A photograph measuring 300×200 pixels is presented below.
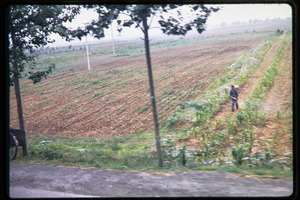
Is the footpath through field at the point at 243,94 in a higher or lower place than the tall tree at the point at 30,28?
lower

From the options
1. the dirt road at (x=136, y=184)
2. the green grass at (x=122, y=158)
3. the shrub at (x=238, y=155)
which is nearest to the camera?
the dirt road at (x=136, y=184)

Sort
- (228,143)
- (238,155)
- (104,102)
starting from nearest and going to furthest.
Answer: (238,155), (228,143), (104,102)

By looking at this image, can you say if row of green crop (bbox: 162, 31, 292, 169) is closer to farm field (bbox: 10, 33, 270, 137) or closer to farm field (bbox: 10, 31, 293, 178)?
farm field (bbox: 10, 31, 293, 178)

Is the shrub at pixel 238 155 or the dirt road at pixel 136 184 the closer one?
the dirt road at pixel 136 184

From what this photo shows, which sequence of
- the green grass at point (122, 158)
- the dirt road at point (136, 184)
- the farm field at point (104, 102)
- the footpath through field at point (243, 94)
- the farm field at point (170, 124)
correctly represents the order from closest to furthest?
the dirt road at point (136, 184), the green grass at point (122, 158), the farm field at point (170, 124), the footpath through field at point (243, 94), the farm field at point (104, 102)

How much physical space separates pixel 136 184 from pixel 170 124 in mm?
5408

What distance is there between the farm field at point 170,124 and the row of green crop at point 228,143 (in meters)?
0.02

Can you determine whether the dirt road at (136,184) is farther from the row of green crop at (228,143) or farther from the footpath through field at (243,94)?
the footpath through field at (243,94)

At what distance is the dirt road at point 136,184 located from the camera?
146 inches

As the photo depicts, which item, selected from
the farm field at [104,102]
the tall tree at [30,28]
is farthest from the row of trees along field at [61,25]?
the farm field at [104,102]

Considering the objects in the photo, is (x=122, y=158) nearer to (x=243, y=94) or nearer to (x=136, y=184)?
(x=136, y=184)

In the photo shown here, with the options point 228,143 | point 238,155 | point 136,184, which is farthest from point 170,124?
point 136,184

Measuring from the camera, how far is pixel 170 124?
9320 millimetres

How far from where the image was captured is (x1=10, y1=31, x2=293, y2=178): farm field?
18.5 feet
